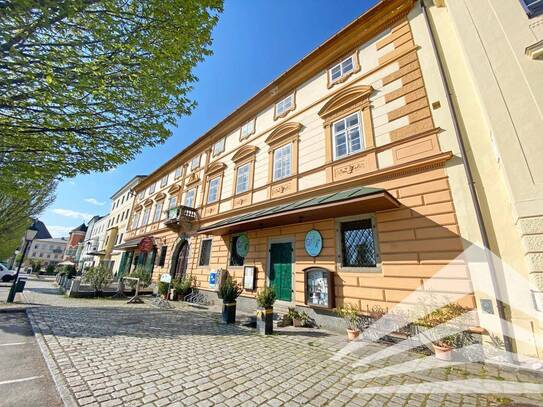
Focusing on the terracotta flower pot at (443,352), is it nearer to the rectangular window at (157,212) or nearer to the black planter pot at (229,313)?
the black planter pot at (229,313)

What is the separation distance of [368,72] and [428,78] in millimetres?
2319

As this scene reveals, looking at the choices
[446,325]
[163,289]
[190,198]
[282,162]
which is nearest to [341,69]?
[282,162]

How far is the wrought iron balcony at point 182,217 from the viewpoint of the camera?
15.7 meters

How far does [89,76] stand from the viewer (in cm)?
489

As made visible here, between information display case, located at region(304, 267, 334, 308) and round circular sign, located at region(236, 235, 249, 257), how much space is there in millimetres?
4007

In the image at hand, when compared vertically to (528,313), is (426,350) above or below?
below

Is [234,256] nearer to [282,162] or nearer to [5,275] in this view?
[282,162]

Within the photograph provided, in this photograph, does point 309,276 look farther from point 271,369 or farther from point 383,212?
point 271,369

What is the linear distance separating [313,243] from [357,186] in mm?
2591

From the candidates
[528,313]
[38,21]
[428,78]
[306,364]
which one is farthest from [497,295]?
[38,21]

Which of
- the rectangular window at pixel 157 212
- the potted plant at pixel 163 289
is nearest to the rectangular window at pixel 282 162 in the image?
the potted plant at pixel 163 289

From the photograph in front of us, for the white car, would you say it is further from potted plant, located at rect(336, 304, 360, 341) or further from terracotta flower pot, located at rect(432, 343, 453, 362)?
terracotta flower pot, located at rect(432, 343, 453, 362)

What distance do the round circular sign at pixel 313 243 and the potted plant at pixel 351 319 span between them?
2.06 metres

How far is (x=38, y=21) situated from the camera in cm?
396
